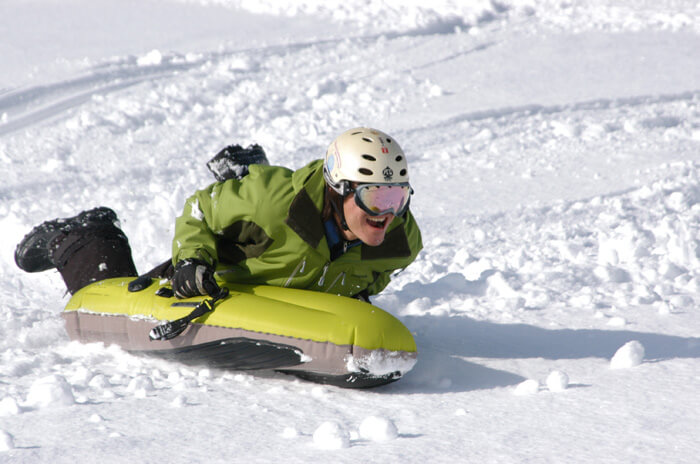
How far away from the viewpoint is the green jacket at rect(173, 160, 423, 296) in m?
3.48

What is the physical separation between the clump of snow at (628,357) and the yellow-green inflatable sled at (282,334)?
3.06 ft

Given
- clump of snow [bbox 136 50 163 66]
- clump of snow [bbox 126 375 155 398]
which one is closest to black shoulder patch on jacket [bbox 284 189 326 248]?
clump of snow [bbox 126 375 155 398]

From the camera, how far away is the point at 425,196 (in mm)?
7078

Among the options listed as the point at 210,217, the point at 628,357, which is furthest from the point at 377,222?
the point at 628,357

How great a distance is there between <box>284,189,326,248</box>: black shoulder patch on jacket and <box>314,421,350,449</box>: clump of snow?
1.09 meters

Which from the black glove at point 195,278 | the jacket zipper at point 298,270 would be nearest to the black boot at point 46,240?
the black glove at point 195,278

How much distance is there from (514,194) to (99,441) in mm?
5140

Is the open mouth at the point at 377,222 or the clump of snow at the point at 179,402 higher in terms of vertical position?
the open mouth at the point at 377,222

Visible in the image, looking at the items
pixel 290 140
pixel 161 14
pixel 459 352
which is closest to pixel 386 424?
pixel 459 352

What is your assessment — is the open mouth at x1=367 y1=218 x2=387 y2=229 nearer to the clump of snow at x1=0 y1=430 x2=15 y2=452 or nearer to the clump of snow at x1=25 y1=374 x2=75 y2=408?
the clump of snow at x1=25 y1=374 x2=75 y2=408

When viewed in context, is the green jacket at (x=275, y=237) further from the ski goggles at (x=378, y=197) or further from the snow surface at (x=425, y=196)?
the snow surface at (x=425, y=196)

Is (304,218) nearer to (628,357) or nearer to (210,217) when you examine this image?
(210,217)

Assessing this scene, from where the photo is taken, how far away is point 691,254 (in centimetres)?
518

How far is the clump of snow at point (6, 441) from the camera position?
93.8 inches
